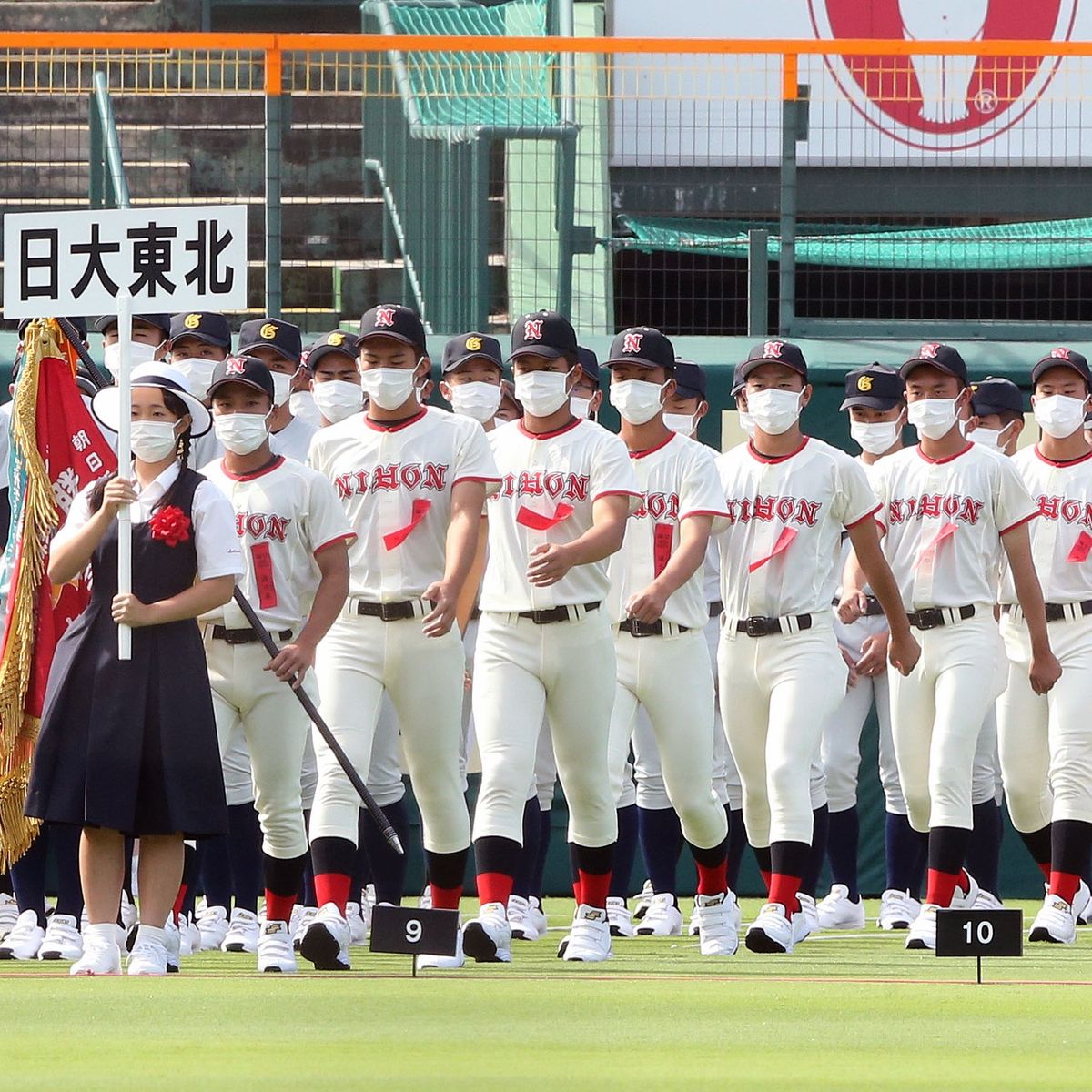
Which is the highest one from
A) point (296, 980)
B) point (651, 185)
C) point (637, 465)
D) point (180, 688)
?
point (651, 185)

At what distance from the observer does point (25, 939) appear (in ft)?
27.5

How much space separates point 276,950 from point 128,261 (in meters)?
2.26

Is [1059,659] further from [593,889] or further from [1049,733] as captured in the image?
[593,889]

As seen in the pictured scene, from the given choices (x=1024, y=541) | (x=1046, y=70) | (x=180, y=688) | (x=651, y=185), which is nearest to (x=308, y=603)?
(x=180, y=688)

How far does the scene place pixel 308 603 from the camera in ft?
28.0

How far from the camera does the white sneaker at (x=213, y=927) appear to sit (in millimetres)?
9039

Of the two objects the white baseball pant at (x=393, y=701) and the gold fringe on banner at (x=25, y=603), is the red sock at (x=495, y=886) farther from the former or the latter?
the gold fringe on banner at (x=25, y=603)

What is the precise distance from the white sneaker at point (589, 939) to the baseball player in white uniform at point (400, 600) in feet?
1.35

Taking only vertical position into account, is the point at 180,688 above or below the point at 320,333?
below

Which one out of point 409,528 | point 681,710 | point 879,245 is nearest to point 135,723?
point 409,528

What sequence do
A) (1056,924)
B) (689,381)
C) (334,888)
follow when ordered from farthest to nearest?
1. (689,381)
2. (1056,924)
3. (334,888)

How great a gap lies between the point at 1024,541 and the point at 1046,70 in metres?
4.35

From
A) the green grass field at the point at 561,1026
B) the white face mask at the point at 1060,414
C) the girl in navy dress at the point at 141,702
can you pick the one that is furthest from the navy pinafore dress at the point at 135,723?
the white face mask at the point at 1060,414

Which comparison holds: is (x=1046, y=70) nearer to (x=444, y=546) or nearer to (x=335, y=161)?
(x=335, y=161)
